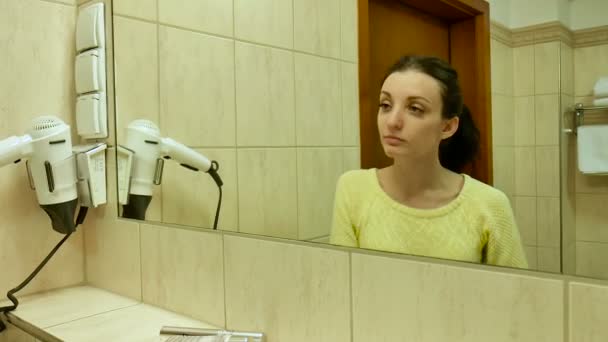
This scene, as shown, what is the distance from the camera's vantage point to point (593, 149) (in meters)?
0.48

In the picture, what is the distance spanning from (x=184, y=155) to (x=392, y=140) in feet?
1.68

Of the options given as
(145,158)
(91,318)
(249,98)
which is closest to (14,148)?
(145,158)

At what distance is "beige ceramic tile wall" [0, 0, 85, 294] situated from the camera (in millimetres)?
1041

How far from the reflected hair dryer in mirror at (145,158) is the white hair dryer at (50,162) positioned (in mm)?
117

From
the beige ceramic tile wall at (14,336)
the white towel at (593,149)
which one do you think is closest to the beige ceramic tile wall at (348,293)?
the white towel at (593,149)

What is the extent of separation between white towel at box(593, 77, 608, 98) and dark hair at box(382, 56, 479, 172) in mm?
125

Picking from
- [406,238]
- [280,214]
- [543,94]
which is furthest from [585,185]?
[280,214]

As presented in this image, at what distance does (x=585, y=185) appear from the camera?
50 cm

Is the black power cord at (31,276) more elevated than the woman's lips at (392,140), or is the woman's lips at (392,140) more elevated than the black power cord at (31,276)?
the woman's lips at (392,140)

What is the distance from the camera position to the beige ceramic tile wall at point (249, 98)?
2.54 ft

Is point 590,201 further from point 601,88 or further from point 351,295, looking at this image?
point 351,295

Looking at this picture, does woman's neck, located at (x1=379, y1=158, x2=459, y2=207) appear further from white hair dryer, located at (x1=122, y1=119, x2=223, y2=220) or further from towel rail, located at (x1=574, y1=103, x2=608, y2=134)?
white hair dryer, located at (x1=122, y1=119, x2=223, y2=220)

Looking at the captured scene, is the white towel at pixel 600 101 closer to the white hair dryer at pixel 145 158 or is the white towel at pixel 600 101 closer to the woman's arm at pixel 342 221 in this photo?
the woman's arm at pixel 342 221

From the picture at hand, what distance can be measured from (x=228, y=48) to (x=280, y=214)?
35 centimetres
